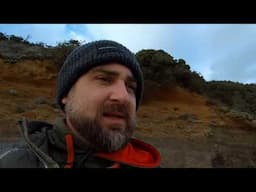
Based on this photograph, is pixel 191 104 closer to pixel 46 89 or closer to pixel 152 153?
pixel 46 89

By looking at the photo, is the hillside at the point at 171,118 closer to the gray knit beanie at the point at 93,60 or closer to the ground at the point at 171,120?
the ground at the point at 171,120

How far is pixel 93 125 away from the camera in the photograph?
164 centimetres

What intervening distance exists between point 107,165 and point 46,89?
1106 centimetres

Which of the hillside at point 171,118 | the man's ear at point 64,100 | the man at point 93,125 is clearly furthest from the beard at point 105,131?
the hillside at point 171,118

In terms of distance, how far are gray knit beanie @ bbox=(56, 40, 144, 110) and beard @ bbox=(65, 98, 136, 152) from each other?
226 millimetres

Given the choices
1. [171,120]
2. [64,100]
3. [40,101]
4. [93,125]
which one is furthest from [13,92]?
[93,125]

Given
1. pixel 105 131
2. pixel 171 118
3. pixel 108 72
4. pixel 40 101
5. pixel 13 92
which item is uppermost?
pixel 13 92

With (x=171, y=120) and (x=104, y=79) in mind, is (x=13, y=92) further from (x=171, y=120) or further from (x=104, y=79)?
(x=104, y=79)

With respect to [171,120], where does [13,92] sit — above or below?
above

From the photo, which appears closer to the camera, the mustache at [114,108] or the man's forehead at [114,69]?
the mustache at [114,108]

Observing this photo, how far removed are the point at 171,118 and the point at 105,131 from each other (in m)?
10.4

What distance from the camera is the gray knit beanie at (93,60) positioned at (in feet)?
5.90
